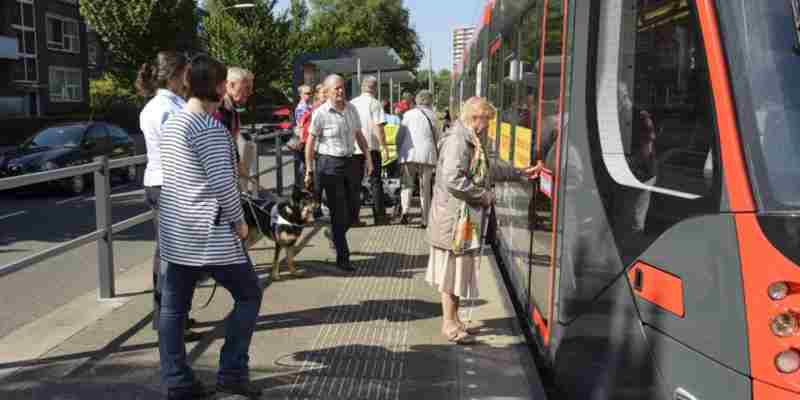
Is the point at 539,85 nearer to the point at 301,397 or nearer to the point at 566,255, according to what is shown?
the point at 566,255

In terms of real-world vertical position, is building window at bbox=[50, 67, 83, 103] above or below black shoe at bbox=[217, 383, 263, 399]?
above

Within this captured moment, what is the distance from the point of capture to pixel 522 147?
5512 millimetres

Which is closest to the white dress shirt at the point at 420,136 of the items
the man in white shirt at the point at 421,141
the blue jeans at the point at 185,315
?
the man in white shirt at the point at 421,141

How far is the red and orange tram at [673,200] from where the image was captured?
2404 mm

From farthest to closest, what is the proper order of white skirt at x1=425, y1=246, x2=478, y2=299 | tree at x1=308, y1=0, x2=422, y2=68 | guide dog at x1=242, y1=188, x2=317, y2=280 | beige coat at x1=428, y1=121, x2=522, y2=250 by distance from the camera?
1. tree at x1=308, y1=0, x2=422, y2=68
2. guide dog at x1=242, y1=188, x2=317, y2=280
3. white skirt at x1=425, y1=246, x2=478, y2=299
4. beige coat at x1=428, y1=121, x2=522, y2=250

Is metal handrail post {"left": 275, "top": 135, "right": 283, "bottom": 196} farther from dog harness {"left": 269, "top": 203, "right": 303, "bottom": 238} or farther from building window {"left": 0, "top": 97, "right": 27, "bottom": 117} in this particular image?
building window {"left": 0, "top": 97, "right": 27, "bottom": 117}

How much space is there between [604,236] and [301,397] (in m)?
1.91

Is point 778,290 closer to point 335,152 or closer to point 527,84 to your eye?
point 527,84

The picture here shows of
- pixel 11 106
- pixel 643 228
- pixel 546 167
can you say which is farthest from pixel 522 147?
pixel 11 106

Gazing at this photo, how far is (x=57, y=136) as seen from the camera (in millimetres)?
16016

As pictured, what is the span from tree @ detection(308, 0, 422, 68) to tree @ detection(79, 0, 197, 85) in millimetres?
27345

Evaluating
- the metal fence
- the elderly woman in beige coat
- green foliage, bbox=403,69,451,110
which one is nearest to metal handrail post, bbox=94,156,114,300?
the metal fence

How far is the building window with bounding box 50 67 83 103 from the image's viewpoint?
46.5 metres

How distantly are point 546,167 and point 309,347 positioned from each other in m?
1.97
